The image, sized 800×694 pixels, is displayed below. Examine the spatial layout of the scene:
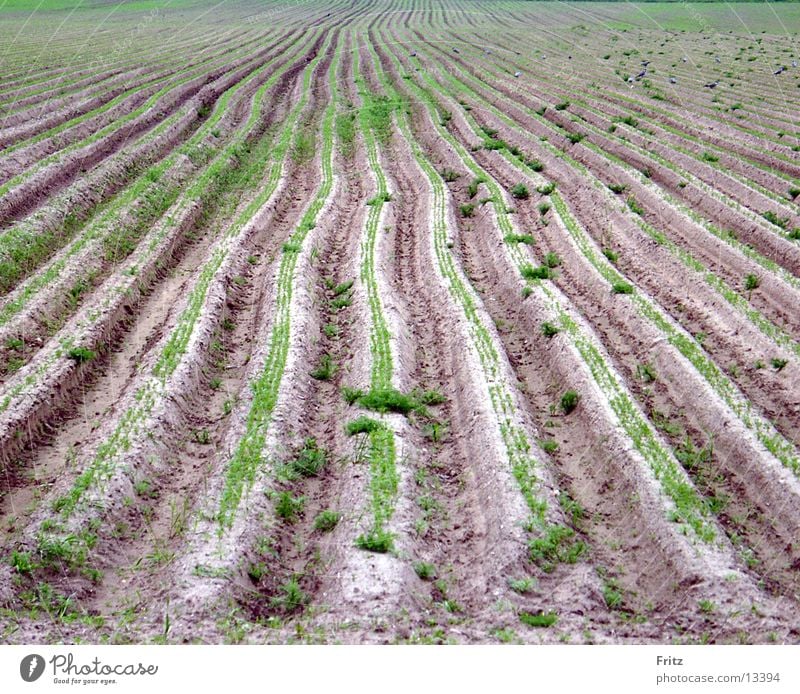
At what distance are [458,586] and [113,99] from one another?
34750 millimetres

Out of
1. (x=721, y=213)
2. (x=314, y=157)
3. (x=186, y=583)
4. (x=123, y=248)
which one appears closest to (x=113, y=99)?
(x=314, y=157)

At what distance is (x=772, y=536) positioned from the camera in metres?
9.48

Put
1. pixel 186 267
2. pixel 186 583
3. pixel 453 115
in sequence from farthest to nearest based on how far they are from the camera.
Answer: pixel 453 115, pixel 186 267, pixel 186 583

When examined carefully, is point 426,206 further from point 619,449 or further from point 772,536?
point 772,536

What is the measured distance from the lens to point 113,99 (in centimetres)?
→ 3528

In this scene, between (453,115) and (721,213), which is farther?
(453,115)

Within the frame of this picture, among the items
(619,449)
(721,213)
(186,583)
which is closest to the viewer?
(186,583)

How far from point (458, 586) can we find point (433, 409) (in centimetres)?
420

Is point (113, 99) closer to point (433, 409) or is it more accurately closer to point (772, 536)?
point (433, 409)

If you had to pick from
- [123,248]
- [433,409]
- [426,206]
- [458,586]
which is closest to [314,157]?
[426,206]

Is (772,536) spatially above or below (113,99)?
below
